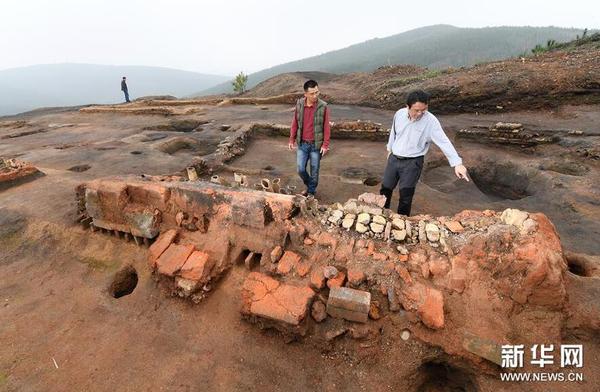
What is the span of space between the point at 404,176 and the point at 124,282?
401cm

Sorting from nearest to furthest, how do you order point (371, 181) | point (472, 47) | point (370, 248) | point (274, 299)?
point (274, 299) < point (370, 248) < point (371, 181) < point (472, 47)

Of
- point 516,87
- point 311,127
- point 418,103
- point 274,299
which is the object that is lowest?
point 274,299

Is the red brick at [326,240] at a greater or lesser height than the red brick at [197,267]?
greater

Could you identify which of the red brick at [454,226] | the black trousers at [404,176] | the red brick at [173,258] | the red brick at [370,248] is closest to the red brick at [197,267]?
the red brick at [173,258]

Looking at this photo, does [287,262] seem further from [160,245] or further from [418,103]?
[418,103]

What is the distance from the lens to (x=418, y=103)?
358 centimetres

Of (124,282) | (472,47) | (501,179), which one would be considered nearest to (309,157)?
(124,282)

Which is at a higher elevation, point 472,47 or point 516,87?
point 472,47

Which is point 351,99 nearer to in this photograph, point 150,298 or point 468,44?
point 150,298

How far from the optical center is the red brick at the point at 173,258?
3.86 meters

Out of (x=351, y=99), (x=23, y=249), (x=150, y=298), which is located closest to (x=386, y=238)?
(x=150, y=298)

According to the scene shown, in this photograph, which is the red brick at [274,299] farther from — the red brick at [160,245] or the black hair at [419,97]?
the black hair at [419,97]

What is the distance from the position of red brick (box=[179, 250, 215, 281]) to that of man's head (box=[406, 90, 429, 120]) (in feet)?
9.75

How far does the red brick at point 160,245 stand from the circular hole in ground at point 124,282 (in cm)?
51
